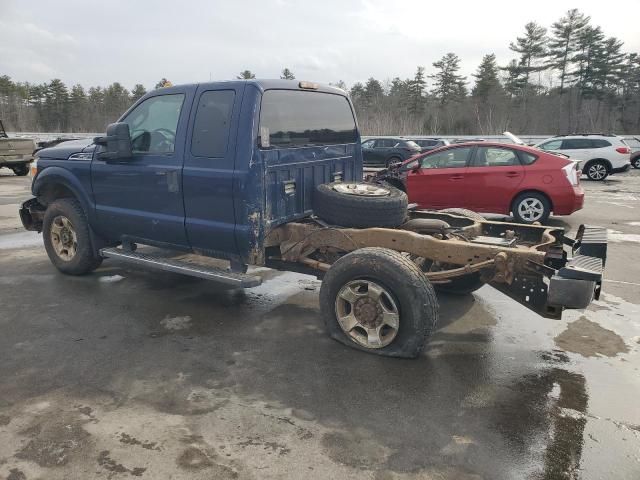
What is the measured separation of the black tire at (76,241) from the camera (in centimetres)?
569

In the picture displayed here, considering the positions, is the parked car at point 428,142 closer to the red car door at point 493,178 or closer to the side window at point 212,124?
the red car door at point 493,178

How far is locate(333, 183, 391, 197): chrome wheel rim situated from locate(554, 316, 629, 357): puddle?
2020 millimetres

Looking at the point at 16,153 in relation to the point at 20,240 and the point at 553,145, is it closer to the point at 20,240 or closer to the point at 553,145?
the point at 20,240

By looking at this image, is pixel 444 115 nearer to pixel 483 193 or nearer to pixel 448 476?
pixel 483 193

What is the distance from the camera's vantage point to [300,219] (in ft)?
15.9

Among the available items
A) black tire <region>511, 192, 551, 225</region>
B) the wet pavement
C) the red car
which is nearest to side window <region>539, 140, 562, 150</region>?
the red car

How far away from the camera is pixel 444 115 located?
54.2 m

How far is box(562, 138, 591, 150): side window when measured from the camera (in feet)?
61.8

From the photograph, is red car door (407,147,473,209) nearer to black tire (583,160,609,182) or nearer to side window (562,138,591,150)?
side window (562,138,591,150)

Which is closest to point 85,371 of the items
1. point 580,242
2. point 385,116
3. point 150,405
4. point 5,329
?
point 150,405

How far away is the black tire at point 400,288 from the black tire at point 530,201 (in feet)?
20.8

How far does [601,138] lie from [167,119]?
60.9 feet

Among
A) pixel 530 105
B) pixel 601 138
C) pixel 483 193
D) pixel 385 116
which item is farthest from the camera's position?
pixel 530 105

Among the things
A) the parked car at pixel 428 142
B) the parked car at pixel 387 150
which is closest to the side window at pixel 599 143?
the parked car at pixel 428 142
